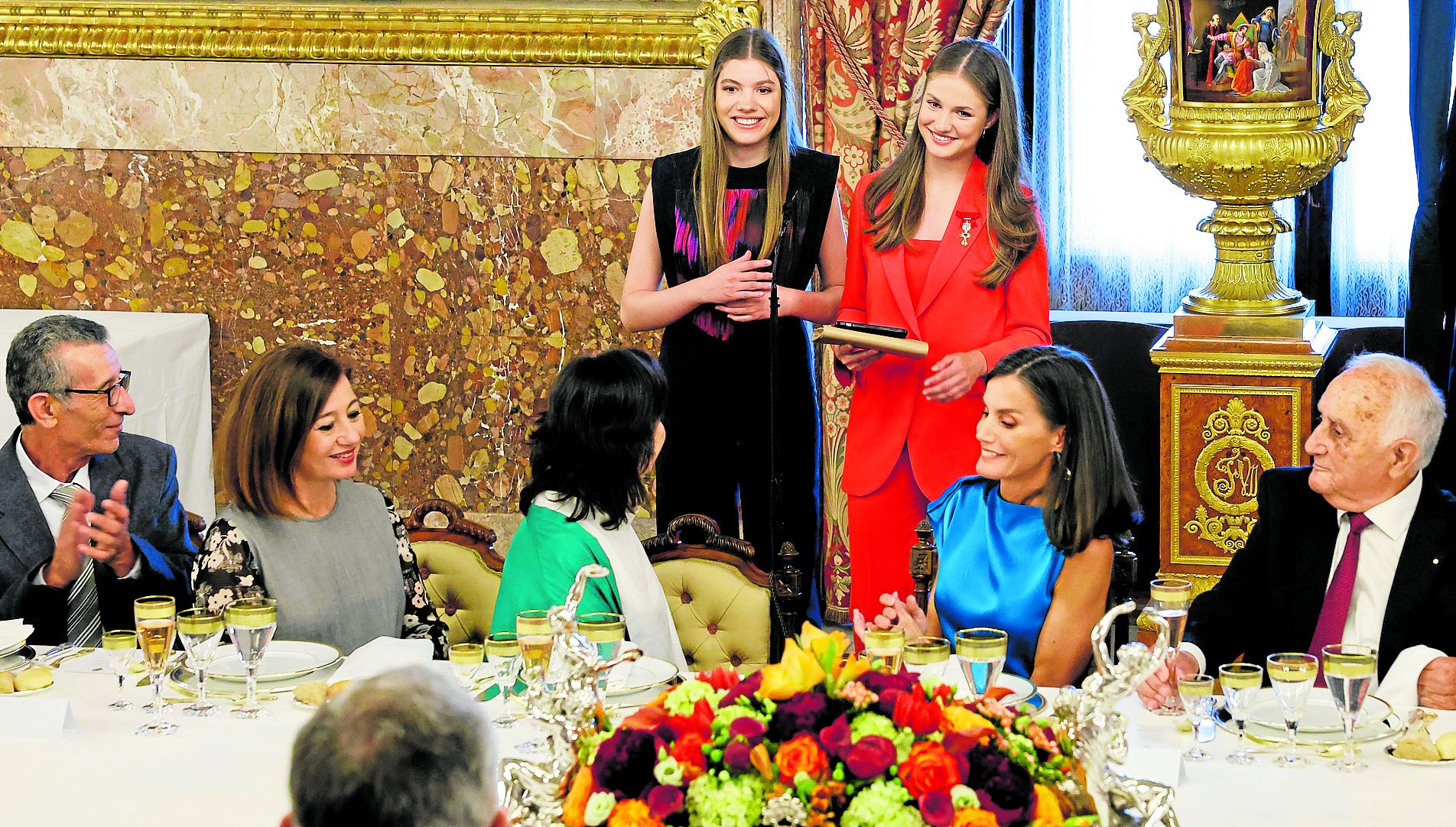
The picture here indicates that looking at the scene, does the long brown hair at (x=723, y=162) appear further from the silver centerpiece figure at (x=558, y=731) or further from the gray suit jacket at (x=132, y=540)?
the silver centerpiece figure at (x=558, y=731)

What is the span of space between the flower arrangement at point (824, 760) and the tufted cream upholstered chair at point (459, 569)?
1429 millimetres

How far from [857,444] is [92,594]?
1568 millimetres

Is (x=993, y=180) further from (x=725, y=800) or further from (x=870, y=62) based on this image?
(x=725, y=800)

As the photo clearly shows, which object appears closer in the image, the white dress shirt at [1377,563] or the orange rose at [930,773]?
the orange rose at [930,773]

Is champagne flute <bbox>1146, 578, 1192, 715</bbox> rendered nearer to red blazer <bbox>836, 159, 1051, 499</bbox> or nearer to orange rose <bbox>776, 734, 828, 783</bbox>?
orange rose <bbox>776, 734, 828, 783</bbox>

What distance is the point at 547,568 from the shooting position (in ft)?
8.60

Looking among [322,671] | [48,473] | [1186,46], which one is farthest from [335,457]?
[1186,46]

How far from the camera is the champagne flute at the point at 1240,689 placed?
2.05 m

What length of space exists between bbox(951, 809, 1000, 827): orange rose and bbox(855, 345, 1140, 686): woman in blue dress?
1221 millimetres

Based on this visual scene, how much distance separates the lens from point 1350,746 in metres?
2.03

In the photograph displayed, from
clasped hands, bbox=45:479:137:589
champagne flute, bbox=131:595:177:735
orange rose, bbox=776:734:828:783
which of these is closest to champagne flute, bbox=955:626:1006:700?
orange rose, bbox=776:734:828:783

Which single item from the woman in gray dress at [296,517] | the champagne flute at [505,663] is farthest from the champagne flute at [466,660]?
the woman in gray dress at [296,517]

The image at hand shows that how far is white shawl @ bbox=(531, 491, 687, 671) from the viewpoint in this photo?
2646mm

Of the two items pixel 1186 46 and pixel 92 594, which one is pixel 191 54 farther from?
pixel 1186 46
